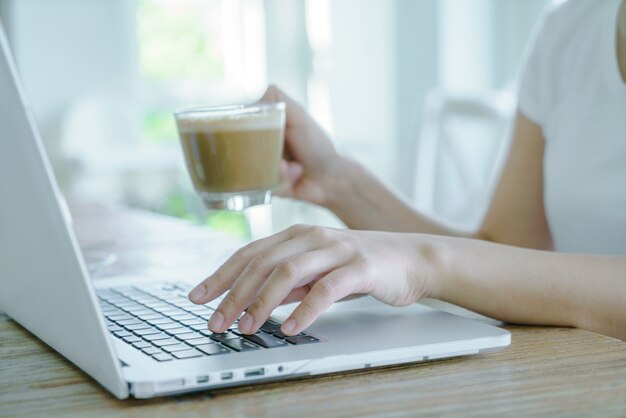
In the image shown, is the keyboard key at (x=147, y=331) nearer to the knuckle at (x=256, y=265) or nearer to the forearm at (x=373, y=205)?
the knuckle at (x=256, y=265)

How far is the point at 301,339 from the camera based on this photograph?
660 millimetres

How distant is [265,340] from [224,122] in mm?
493

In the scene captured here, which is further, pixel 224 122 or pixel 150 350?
pixel 224 122

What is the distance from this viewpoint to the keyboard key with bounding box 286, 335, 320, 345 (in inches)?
25.6

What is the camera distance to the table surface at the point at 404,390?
545mm

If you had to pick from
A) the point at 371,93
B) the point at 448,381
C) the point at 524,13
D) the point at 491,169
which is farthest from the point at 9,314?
the point at 371,93

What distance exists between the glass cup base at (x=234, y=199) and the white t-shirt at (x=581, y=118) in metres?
0.41

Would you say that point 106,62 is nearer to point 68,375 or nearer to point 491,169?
point 491,169

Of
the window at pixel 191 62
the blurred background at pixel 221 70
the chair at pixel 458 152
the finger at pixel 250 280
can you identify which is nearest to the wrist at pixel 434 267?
the finger at pixel 250 280

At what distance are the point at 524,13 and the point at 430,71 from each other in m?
0.49

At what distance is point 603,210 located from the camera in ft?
3.88

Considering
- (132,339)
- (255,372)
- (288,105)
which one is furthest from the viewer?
(288,105)

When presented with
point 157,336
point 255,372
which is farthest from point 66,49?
point 255,372

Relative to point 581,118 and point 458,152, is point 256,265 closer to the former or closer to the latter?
point 581,118
